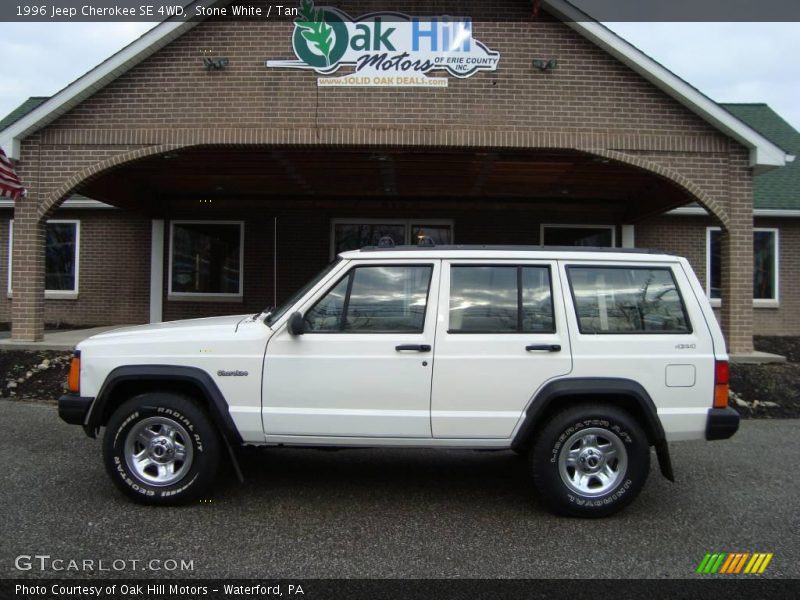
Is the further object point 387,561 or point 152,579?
point 387,561

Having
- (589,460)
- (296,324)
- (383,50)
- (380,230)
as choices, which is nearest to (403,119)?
(383,50)

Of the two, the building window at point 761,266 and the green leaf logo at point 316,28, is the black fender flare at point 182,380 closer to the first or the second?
the green leaf logo at point 316,28

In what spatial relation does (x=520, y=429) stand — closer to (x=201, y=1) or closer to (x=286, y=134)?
(x=286, y=134)

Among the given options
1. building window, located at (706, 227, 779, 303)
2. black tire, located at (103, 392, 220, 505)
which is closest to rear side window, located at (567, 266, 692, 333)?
black tire, located at (103, 392, 220, 505)

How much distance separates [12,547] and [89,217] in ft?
38.2

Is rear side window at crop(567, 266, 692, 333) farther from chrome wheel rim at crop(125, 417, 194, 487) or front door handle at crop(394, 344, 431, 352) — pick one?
chrome wheel rim at crop(125, 417, 194, 487)

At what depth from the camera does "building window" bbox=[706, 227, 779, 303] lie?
45.3 feet

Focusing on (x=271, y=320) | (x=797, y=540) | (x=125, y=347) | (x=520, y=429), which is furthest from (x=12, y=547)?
(x=797, y=540)

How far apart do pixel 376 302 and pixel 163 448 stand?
181 cm

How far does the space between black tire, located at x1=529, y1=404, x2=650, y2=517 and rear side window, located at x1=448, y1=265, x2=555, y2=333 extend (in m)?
0.69

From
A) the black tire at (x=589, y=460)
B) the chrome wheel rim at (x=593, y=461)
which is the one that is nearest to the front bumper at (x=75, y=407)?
the black tire at (x=589, y=460)

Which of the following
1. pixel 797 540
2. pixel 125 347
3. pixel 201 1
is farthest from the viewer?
pixel 201 1

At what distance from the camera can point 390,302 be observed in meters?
4.38

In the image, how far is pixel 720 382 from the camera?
4.28 m
